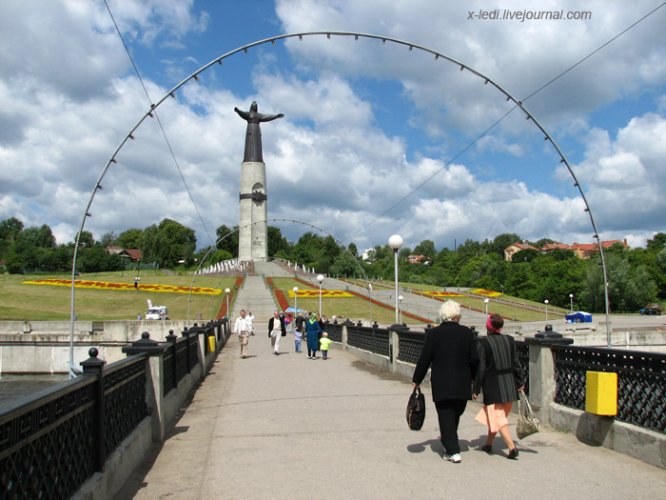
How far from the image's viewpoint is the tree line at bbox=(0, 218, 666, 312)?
3374 inches

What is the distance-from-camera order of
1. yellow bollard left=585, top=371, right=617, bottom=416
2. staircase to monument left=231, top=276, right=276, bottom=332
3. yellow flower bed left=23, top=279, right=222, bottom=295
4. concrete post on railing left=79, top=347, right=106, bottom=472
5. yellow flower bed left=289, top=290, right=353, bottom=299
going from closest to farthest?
concrete post on railing left=79, top=347, right=106, bottom=472 → yellow bollard left=585, top=371, right=617, bottom=416 → staircase to monument left=231, top=276, right=276, bottom=332 → yellow flower bed left=23, top=279, right=222, bottom=295 → yellow flower bed left=289, top=290, right=353, bottom=299

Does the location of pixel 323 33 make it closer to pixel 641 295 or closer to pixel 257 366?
pixel 257 366

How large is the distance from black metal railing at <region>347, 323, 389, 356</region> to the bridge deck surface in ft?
24.7

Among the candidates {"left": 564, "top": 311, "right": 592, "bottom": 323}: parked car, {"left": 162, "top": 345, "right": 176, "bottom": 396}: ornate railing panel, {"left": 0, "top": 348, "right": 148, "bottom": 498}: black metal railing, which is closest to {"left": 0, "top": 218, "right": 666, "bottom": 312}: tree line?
{"left": 564, "top": 311, "right": 592, "bottom": 323}: parked car

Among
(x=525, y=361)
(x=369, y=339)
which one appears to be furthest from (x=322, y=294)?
(x=525, y=361)

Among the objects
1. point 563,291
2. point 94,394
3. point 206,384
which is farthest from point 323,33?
point 563,291

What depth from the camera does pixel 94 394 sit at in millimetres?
6008

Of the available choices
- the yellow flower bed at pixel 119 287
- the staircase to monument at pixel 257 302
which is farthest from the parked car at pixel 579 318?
the yellow flower bed at pixel 119 287

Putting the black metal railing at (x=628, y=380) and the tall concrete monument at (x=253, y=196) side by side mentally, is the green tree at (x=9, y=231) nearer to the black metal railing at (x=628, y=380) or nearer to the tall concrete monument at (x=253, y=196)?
the tall concrete monument at (x=253, y=196)

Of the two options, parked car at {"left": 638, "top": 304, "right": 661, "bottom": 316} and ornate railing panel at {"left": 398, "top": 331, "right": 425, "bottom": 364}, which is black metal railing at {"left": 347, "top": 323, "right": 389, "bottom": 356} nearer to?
ornate railing panel at {"left": 398, "top": 331, "right": 425, "bottom": 364}

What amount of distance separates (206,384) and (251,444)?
8362 millimetres

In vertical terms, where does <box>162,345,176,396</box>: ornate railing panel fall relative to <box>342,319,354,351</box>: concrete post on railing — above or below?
above

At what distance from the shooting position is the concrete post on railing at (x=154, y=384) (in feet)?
29.6

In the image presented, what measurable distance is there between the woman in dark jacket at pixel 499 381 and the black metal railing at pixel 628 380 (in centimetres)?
132
